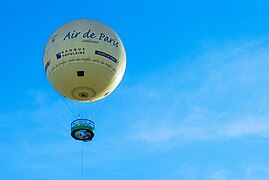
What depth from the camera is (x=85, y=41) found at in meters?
49.6

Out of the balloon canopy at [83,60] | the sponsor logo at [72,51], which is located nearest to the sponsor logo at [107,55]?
the balloon canopy at [83,60]

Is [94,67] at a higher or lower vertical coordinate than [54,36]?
lower

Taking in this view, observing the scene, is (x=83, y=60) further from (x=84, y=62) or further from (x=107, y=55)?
(x=107, y=55)

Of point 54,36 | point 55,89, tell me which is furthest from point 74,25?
point 55,89

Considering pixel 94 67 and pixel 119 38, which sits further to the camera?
pixel 119 38

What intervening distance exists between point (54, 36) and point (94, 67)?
4457mm

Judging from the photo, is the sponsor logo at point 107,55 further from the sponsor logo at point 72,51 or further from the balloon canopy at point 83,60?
the sponsor logo at point 72,51

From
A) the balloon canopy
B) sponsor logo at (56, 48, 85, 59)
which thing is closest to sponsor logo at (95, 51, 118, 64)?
the balloon canopy

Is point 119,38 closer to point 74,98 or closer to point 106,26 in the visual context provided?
point 106,26

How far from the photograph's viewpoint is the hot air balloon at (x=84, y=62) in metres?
49.4

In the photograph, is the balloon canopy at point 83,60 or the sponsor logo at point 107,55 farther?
the sponsor logo at point 107,55

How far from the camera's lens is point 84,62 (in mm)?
49250

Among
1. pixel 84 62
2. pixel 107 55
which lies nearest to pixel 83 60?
pixel 84 62

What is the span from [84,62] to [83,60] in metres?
0.17
